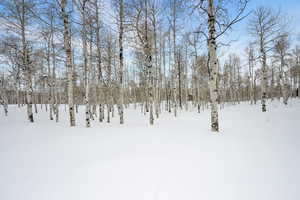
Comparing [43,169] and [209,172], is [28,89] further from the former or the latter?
[209,172]

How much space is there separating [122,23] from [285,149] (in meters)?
10.2

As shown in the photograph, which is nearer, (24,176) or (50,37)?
(24,176)

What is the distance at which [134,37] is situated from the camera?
33.7 ft

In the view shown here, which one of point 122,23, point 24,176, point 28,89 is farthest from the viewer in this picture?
point 28,89

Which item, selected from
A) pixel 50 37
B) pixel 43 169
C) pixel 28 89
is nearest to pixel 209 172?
pixel 43 169

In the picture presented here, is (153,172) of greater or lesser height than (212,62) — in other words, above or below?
below

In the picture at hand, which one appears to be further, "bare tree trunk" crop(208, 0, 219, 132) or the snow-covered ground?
"bare tree trunk" crop(208, 0, 219, 132)

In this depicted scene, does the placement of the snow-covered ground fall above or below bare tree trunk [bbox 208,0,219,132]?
below

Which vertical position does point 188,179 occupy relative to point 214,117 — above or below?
below

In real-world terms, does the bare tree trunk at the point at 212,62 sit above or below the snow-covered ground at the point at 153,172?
above

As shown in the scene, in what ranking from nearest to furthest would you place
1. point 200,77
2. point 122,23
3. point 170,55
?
point 122,23, point 170,55, point 200,77

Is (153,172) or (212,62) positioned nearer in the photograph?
(153,172)

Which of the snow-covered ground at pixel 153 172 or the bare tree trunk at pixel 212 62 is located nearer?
the snow-covered ground at pixel 153 172

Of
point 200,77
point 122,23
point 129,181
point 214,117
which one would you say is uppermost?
point 122,23
